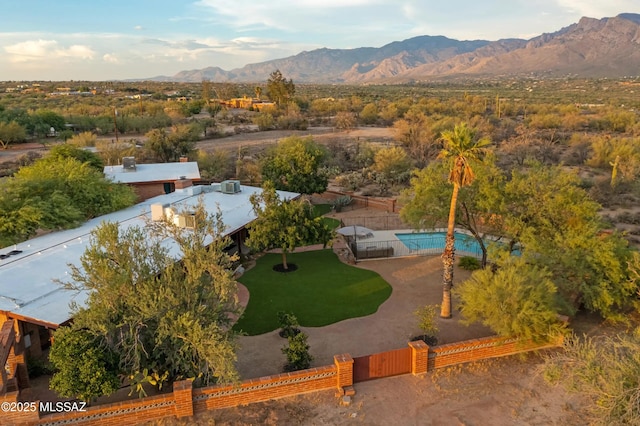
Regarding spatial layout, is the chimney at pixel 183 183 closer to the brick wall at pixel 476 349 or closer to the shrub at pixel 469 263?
the shrub at pixel 469 263

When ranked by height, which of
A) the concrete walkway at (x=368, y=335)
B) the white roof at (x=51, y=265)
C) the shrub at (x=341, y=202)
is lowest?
the concrete walkway at (x=368, y=335)

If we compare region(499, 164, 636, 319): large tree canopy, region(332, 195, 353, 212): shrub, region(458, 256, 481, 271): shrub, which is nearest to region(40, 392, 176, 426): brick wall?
region(499, 164, 636, 319): large tree canopy

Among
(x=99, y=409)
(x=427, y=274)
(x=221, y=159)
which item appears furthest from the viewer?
(x=221, y=159)

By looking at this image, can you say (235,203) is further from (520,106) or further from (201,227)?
(520,106)

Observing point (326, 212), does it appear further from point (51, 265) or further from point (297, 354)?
point (297, 354)

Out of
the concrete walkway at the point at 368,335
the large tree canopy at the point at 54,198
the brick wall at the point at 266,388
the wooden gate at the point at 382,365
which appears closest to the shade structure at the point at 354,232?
the concrete walkway at the point at 368,335

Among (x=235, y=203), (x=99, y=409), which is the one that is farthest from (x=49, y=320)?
(x=235, y=203)
